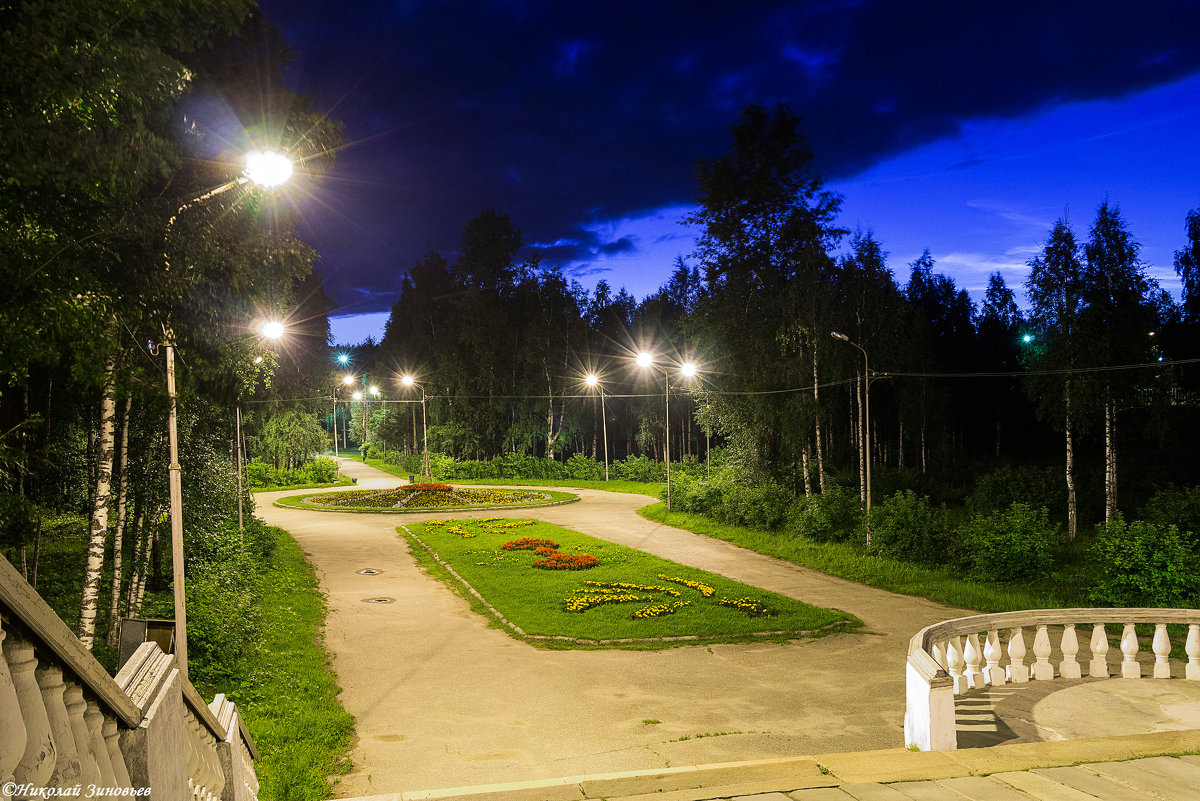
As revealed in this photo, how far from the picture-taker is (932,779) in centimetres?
499

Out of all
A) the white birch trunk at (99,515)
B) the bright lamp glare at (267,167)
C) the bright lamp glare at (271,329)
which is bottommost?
the white birch trunk at (99,515)

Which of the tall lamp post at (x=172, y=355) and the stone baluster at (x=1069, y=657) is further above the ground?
the tall lamp post at (x=172, y=355)

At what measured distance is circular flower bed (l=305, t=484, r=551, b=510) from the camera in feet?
114

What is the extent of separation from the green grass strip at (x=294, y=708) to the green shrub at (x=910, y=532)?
14.4 m

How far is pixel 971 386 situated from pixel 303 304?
4482cm

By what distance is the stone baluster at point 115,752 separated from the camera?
211 centimetres

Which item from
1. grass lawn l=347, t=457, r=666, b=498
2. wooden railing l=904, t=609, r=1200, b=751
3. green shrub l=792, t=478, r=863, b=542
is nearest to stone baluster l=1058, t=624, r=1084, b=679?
wooden railing l=904, t=609, r=1200, b=751

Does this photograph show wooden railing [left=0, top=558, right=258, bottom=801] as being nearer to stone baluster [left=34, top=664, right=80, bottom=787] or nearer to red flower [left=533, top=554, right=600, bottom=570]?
stone baluster [left=34, top=664, right=80, bottom=787]

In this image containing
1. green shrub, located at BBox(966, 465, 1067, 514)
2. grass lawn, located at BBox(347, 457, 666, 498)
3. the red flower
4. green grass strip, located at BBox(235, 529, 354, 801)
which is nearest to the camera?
green grass strip, located at BBox(235, 529, 354, 801)

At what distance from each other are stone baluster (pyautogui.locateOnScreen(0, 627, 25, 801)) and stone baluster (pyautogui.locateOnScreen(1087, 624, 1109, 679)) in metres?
9.86

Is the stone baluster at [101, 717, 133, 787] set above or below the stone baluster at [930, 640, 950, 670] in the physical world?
above

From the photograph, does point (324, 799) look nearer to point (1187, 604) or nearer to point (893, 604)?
point (893, 604)

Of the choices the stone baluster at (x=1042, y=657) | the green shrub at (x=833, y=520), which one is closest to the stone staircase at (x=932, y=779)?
the stone baluster at (x=1042, y=657)

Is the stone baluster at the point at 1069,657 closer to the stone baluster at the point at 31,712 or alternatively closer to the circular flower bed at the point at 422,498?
the stone baluster at the point at 31,712
